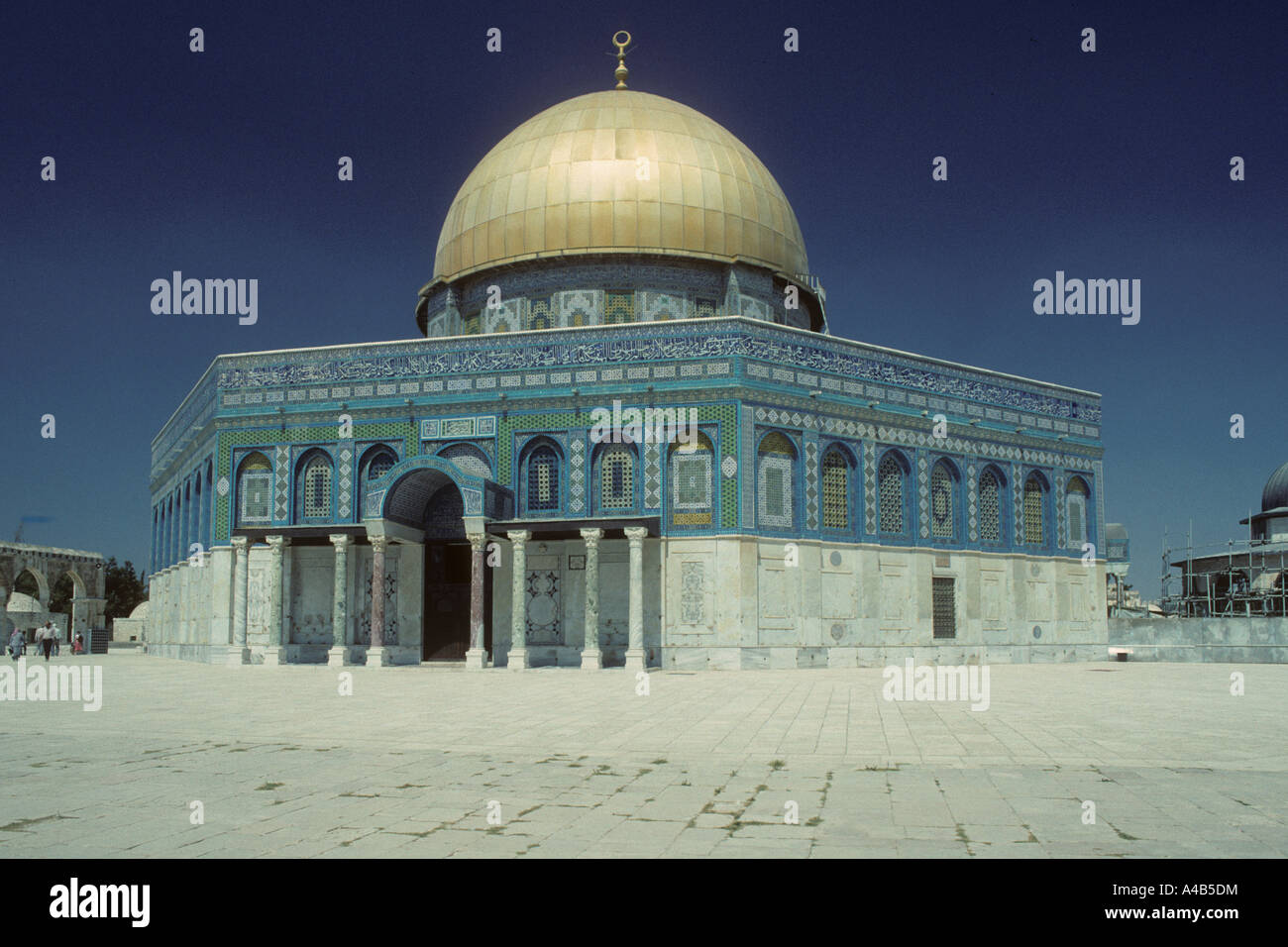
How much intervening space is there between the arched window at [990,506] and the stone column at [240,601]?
19124 millimetres

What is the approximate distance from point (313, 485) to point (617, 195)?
10962 millimetres

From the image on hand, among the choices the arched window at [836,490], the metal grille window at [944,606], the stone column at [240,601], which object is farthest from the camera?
the metal grille window at [944,606]

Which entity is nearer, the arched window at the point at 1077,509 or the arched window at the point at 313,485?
the arched window at the point at 313,485

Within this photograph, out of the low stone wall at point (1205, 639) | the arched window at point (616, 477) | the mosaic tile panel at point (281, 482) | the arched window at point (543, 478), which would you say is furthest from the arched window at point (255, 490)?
the low stone wall at point (1205, 639)

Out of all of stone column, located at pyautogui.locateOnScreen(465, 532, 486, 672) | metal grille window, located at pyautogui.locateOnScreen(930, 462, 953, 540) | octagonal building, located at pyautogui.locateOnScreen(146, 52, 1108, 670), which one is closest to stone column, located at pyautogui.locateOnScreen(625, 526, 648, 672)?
octagonal building, located at pyautogui.locateOnScreen(146, 52, 1108, 670)

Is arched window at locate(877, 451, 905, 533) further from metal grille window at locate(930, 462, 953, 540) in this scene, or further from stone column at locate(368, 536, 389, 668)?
stone column at locate(368, 536, 389, 668)

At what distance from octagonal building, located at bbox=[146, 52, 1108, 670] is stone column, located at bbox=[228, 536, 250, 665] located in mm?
73

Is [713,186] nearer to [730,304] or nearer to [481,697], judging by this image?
[730,304]

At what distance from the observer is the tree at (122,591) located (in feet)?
259

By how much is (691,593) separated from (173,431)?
20.6 metres

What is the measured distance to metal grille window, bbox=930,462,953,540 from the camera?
30.6m

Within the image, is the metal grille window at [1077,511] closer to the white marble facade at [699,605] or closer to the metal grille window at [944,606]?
the white marble facade at [699,605]

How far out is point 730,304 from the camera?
31.1 metres

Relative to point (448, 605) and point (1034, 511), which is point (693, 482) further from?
point (1034, 511)
